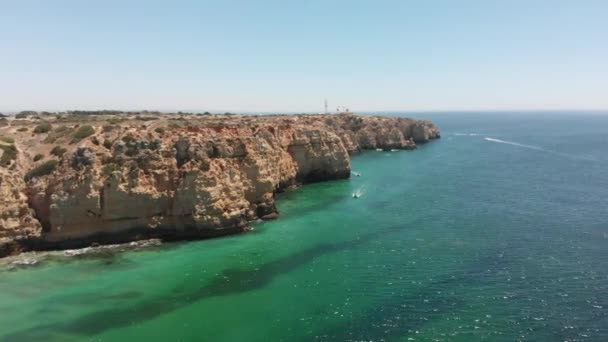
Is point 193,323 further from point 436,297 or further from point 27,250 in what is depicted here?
point 27,250

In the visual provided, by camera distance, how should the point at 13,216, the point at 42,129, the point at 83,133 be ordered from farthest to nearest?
1. the point at 42,129
2. the point at 83,133
3. the point at 13,216

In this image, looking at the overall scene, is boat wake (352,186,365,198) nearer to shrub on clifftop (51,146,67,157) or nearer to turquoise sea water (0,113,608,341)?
turquoise sea water (0,113,608,341)

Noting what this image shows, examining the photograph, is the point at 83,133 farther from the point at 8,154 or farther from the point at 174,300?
the point at 174,300

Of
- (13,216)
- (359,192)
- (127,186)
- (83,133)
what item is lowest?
(359,192)

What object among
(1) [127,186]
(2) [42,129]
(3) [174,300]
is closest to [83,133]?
(2) [42,129]

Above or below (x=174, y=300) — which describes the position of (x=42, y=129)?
above

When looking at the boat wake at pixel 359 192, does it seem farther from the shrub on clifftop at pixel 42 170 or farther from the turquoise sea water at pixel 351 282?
the shrub on clifftop at pixel 42 170

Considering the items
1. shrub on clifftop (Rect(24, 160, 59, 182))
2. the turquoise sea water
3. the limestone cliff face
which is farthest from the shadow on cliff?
shrub on clifftop (Rect(24, 160, 59, 182))
